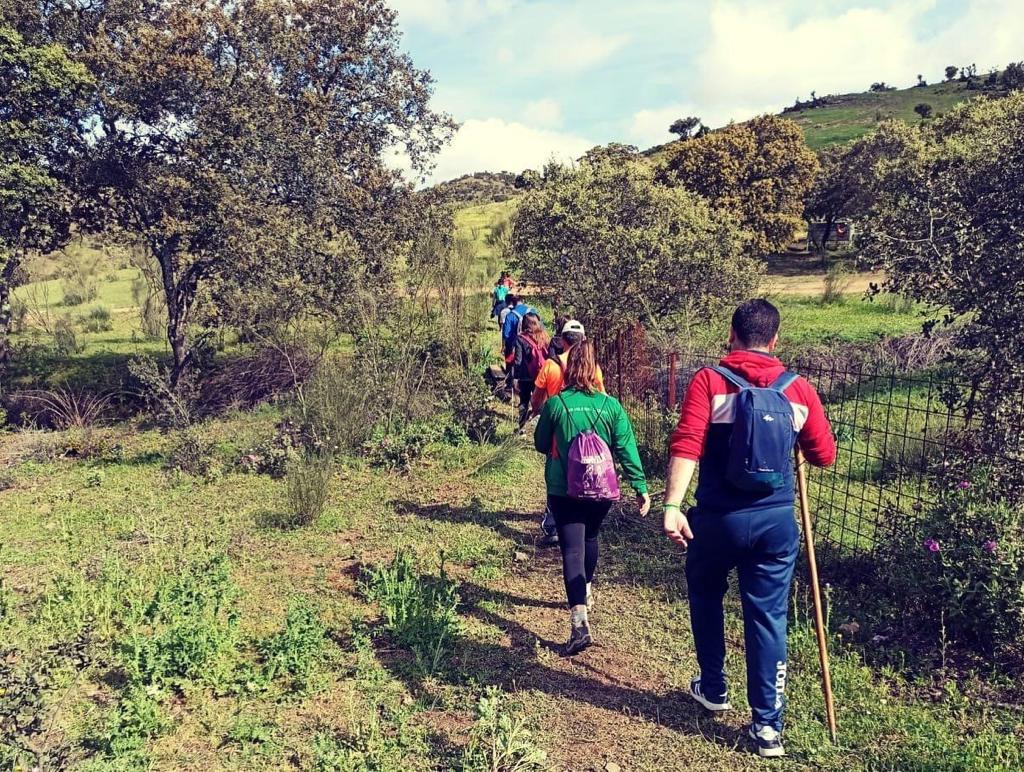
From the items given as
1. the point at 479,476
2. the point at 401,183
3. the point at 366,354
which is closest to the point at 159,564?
the point at 479,476

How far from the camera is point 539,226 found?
13469 millimetres

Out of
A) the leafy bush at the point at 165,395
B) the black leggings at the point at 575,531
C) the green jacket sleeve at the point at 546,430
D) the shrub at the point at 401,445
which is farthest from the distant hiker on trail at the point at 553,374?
the leafy bush at the point at 165,395

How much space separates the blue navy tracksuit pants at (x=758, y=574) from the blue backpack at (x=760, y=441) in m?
0.17

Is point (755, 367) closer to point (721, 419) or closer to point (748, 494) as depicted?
point (721, 419)

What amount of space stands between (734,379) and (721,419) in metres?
0.18

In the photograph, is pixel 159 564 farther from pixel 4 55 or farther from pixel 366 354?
pixel 4 55

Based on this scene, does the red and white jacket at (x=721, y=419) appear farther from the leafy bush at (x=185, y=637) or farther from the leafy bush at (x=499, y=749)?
the leafy bush at (x=185, y=637)

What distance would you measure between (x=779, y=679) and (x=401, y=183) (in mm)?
11133

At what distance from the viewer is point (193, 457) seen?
7602 millimetres

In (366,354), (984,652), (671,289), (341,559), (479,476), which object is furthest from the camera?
(671,289)

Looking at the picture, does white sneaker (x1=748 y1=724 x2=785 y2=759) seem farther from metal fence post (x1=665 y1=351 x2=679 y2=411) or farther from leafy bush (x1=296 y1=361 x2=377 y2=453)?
leafy bush (x1=296 y1=361 x2=377 y2=453)

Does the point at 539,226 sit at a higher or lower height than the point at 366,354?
higher

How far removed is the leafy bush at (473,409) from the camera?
8.22 metres

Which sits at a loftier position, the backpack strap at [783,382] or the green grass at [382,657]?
the backpack strap at [783,382]
